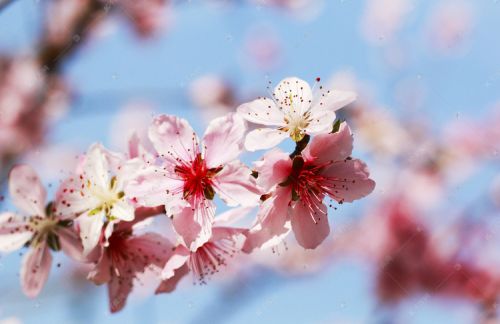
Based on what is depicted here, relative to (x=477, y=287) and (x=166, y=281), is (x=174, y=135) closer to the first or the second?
(x=166, y=281)

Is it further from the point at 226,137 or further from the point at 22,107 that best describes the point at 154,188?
the point at 22,107

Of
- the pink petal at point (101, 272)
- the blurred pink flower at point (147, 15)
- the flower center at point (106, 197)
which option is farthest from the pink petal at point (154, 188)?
the blurred pink flower at point (147, 15)

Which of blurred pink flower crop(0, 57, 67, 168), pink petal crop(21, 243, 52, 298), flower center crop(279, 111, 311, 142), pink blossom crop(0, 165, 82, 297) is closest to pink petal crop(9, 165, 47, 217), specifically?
pink blossom crop(0, 165, 82, 297)

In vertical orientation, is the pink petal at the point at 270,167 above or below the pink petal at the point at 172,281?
above

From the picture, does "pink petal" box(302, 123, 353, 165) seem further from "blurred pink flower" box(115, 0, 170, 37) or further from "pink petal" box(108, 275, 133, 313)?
"blurred pink flower" box(115, 0, 170, 37)

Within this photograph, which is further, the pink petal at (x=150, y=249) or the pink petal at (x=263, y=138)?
the pink petal at (x=150, y=249)

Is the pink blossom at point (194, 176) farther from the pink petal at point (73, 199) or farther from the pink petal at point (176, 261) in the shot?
the pink petal at point (73, 199)
